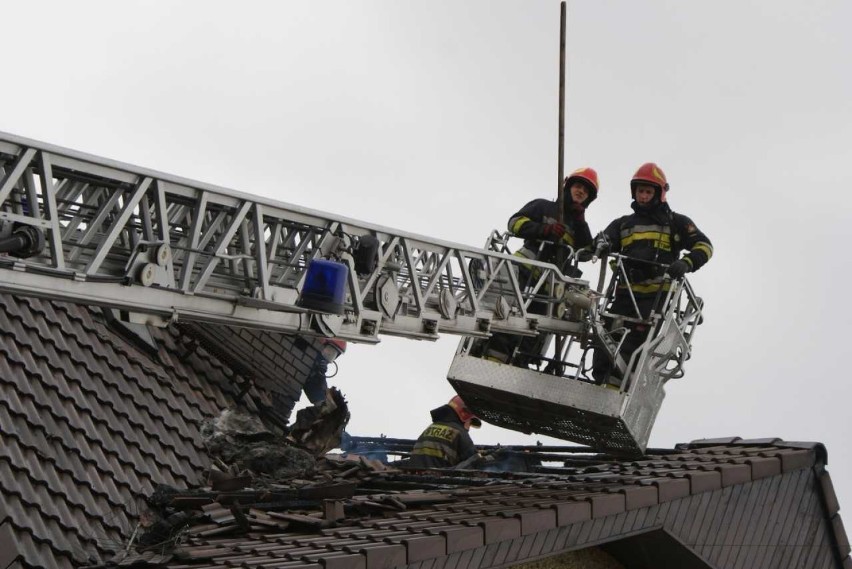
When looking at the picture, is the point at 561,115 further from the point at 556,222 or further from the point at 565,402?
the point at 565,402

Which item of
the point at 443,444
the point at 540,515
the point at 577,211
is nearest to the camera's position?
the point at 540,515

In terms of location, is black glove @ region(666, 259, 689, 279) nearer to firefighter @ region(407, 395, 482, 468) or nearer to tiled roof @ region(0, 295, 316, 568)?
firefighter @ region(407, 395, 482, 468)

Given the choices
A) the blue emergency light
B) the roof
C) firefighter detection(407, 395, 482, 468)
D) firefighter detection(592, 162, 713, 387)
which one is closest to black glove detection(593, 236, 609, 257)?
firefighter detection(592, 162, 713, 387)

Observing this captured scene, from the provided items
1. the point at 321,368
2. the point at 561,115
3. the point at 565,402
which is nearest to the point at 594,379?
the point at 565,402

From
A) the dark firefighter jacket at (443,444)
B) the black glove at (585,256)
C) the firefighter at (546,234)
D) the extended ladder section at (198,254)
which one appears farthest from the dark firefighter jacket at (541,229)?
the dark firefighter jacket at (443,444)

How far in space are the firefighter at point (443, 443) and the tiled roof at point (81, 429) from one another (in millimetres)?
2516

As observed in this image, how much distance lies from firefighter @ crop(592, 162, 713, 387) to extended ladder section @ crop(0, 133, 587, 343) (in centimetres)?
212

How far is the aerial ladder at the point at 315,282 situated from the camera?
718 cm

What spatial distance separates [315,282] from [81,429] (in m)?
2.51

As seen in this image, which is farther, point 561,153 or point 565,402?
point 561,153

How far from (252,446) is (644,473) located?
124 inches

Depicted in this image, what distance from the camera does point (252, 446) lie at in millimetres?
11539

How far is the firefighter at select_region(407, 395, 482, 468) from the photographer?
13.6 metres

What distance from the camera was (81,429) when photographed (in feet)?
32.2
